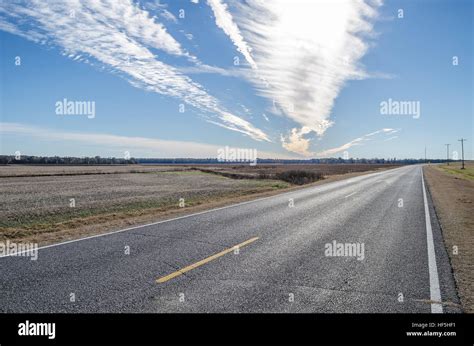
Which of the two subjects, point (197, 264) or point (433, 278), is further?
point (197, 264)

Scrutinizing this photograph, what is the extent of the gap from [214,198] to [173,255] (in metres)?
13.3

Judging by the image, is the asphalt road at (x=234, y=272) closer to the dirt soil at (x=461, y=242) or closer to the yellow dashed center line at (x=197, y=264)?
the yellow dashed center line at (x=197, y=264)

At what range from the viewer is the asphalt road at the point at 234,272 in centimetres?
456

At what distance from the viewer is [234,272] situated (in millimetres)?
5809

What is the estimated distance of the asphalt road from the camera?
15.0 feet
